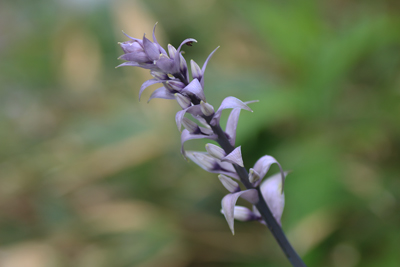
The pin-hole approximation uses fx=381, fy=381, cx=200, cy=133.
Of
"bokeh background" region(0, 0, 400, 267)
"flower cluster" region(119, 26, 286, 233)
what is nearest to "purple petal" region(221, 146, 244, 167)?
"flower cluster" region(119, 26, 286, 233)

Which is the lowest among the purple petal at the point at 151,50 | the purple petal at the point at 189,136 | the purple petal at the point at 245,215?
the purple petal at the point at 245,215

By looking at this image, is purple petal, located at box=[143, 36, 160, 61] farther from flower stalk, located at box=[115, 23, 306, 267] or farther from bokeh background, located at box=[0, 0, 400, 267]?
bokeh background, located at box=[0, 0, 400, 267]

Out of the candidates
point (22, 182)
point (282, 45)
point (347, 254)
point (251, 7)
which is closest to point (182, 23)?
point (251, 7)

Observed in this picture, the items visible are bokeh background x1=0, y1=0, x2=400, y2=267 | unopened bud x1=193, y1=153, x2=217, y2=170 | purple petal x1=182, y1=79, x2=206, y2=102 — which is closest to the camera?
purple petal x1=182, y1=79, x2=206, y2=102

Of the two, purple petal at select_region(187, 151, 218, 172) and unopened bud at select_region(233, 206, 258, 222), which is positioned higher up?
purple petal at select_region(187, 151, 218, 172)

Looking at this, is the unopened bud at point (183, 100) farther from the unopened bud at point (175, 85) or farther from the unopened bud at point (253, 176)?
the unopened bud at point (253, 176)

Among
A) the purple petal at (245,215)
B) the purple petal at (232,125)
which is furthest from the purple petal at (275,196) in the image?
the purple petal at (232,125)
